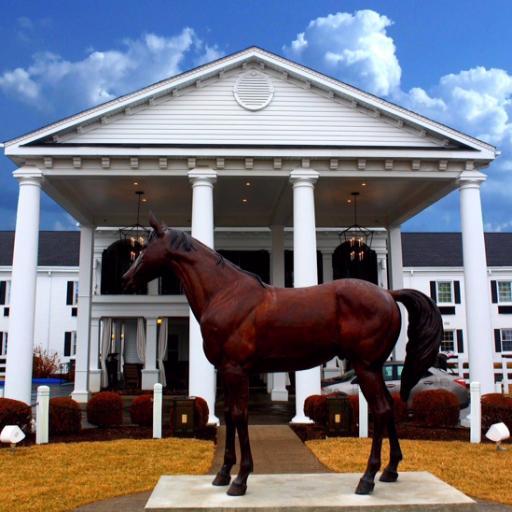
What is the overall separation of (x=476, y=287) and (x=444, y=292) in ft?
71.8

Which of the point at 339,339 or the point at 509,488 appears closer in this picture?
the point at 339,339

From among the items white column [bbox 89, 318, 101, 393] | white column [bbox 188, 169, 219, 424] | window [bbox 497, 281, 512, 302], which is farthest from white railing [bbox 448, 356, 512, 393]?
white column [bbox 89, 318, 101, 393]

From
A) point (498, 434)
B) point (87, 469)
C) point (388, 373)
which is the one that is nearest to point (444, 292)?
point (388, 373)

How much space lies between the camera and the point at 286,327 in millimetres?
5930

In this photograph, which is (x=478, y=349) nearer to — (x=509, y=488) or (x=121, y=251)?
(x=509, y=488)

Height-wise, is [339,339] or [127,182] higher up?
[127,182]

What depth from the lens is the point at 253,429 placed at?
Answer: 14.2 metres

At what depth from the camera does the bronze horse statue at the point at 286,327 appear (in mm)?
5848

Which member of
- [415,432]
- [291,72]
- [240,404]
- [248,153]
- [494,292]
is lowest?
[415,432]

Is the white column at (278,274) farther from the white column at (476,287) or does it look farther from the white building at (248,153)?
the white column at (476,287)

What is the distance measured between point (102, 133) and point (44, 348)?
25487mm

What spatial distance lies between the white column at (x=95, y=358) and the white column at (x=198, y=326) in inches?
425

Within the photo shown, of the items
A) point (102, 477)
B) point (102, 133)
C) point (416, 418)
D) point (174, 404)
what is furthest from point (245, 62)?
point (102, 477)

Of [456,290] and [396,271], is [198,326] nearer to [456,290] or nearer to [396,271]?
[396,271]
